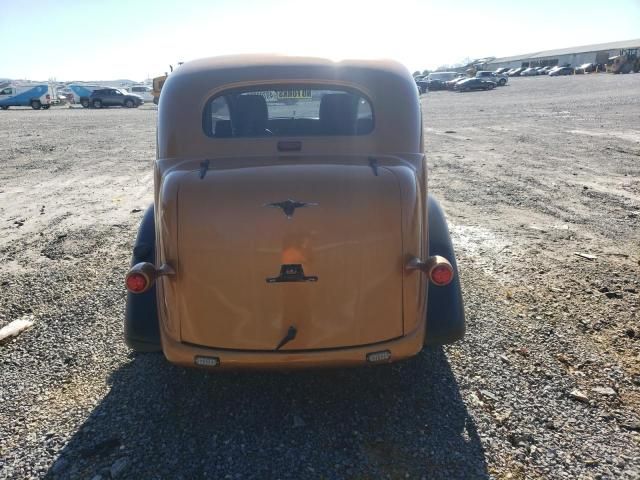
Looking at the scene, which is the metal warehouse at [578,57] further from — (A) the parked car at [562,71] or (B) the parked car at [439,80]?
(B) the parked car at [439,80]

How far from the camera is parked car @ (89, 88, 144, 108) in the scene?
130ft

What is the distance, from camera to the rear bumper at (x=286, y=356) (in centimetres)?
259

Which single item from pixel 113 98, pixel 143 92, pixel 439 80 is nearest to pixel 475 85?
pixel 439 80

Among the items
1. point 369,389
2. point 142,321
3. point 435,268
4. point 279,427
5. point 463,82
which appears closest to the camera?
point 435,268

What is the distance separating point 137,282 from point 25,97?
43.9m

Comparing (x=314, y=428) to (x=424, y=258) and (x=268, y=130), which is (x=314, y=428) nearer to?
(x=424, y=258)

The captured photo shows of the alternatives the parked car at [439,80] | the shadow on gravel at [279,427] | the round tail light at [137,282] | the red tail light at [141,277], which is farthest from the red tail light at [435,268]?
the parked car at [439,80]

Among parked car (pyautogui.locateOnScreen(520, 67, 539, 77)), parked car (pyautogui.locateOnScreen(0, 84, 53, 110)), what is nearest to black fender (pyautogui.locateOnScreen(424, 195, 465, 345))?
parked car (pyautogui.locateOnScreen(0, 84, 53, 110))

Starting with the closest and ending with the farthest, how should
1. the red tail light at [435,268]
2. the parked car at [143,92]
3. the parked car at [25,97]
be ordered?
the red tail light at [435,268]
the parked car at [25,97]
the parked car at [143,92]

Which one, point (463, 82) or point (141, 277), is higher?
point (463, 82)

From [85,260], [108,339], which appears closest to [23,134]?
[85,260]

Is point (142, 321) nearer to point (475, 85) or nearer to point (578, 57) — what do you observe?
point (475, 85)

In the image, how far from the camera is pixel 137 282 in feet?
8.32

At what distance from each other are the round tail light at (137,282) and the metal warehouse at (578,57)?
75215mm
